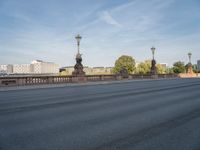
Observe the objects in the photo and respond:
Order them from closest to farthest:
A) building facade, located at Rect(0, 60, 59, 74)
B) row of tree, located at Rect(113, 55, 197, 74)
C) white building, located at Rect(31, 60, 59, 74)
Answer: row of tree, located at Rect(113, 55, 197, 74), white building, located at Rect(31, 60, 59, 74), building facade, located at Rect(0, 60, 59, 74)

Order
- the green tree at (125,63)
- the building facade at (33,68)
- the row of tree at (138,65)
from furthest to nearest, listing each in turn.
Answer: the building facade at (33,68) → the green tree at (125,63) → the row of tree at (138,65)

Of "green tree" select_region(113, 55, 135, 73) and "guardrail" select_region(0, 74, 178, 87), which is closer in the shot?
"guardrail" select_region(0, 74, 178, 87)

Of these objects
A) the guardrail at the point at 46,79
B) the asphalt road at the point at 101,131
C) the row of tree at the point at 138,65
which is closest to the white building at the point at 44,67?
the row of tree at the point at 138,65

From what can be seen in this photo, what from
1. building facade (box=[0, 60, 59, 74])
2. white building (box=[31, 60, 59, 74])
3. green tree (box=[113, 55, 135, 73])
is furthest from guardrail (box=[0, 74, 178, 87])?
building facade (box=[0, 60, 59, 74])

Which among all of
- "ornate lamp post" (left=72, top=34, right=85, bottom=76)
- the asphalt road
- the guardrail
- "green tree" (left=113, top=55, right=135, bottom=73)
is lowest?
the asphalt road

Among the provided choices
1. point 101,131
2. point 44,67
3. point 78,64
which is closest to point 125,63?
point 78,64

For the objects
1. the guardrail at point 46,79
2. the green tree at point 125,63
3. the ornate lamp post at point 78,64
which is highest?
the green tree at point 125,63

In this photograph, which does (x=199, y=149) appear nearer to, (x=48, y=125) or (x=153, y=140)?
(x=153, y=140)

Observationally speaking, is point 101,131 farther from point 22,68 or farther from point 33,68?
point 22,68

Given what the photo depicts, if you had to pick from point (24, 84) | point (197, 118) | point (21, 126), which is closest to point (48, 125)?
point (21, 126)

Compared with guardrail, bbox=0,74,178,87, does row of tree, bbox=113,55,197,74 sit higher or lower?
higher

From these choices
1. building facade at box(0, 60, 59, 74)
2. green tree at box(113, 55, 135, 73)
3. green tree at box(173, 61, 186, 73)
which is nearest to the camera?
green tree at box(173, 61, 186, 73)

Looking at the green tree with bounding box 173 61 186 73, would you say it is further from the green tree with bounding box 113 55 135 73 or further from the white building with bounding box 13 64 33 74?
the white building with bounding box 13 64 33 74

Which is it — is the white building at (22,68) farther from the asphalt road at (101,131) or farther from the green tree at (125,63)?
the asphalt road at (101,131)
